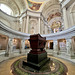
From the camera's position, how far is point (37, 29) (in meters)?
12.9

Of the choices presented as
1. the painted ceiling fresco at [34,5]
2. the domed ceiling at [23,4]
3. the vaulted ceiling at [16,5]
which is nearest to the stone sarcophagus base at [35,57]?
the domed ceiling at [23,4]

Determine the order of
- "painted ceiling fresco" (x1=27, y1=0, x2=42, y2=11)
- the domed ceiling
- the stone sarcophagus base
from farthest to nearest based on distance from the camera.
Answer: "painted ceiling fresco" (x1=27, y1=0, x2=42, y2=11), the domed ceiling, the stone sarcophagus base

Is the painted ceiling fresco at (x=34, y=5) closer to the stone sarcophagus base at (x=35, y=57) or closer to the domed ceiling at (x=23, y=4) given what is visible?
the domed ceiling at (x=23, y=4)

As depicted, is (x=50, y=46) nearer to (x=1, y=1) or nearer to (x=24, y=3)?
(x=24, y=3)

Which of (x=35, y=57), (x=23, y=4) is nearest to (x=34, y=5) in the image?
(x=23, y=4)

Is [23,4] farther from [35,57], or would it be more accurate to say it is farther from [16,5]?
[35,57]

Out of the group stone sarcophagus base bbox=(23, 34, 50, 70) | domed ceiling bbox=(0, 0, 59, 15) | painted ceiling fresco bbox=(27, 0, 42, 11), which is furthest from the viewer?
painted ceiling fresco bbox=(27, 0, 42, 11)

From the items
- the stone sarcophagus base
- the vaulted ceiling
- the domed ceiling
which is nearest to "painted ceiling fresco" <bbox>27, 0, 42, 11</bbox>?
the domed ceiling

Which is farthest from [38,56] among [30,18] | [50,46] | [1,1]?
[1,1]

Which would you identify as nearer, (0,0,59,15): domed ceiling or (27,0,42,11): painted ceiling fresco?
(0,0,59,15): domed ceiling

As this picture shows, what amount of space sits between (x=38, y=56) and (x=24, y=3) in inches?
576

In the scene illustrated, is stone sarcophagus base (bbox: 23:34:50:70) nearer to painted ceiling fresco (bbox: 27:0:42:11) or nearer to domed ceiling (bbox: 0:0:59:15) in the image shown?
domed ceiling (bbox: 0:0:59:15)

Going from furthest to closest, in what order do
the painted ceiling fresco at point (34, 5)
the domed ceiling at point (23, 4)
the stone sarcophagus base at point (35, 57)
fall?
1. the painted ceiling fresco at point (34, 5)
2. the domed ceiling at point (23, 4)
3. the stone sarcophagus base at point (35, 57)

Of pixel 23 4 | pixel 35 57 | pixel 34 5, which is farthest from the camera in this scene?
pixel 34 5
